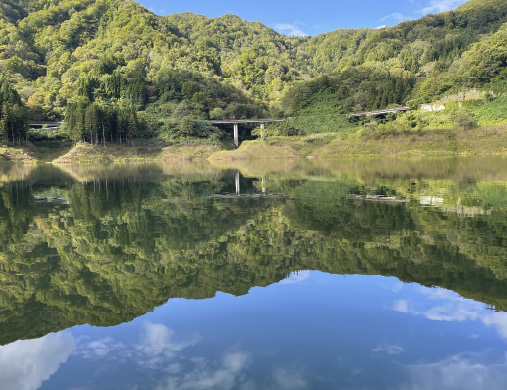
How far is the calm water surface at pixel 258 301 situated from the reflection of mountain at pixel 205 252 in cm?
5

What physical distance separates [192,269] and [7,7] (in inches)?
7560

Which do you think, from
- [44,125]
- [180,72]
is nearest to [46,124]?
[44,125]

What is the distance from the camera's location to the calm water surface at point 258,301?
4.79 metres

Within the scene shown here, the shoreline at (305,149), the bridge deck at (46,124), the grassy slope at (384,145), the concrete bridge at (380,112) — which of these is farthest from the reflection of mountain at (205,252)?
the bridge deck at (46,124)

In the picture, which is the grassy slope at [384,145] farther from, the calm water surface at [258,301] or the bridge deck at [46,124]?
the calm water surface at [258,301]

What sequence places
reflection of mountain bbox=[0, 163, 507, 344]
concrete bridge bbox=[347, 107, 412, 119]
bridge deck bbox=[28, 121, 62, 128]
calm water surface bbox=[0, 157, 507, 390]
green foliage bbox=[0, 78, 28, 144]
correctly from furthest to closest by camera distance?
bridge deck bbox=[28, 121, 62, 128]
concrete bridge bbox=[347, 107, 412, 119]
green foliage bbox=[0, 78, 28, 144]
reflection of mountain bbox=[0, 163, 507, 344]
calm water surface bbox=[0, 157, 507, 390]

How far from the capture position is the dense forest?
240 feet

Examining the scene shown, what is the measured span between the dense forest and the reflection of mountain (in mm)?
61652

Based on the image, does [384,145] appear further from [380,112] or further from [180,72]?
[180,72]

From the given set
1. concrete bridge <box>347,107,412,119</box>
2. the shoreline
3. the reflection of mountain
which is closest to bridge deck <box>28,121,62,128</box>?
the shoreline

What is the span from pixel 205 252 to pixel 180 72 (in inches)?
4116

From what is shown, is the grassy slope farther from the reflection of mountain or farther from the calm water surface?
the calm water surface

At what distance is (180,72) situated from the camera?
349ft

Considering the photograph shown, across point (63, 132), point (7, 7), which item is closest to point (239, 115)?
point (63, 132)
